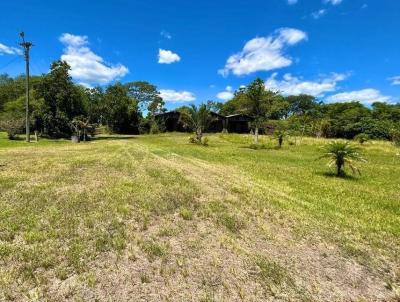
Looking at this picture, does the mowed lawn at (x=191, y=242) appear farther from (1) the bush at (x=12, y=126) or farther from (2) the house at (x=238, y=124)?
A: (2) the house at (x=238, y=124)

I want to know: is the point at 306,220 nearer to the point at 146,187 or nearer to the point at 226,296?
the point at 226,296

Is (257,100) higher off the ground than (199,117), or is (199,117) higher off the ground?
(257,100)

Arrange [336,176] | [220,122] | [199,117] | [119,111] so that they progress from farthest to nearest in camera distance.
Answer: [220,122]
[119,111]
[199,117]
[336,176]

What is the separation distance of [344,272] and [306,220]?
8.80 ft

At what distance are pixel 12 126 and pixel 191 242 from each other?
40.0 metres

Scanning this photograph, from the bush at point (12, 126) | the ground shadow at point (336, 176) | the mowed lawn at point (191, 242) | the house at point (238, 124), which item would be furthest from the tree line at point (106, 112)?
the mowed lawn at point (191, 242)

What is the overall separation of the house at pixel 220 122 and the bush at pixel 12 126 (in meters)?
25.6

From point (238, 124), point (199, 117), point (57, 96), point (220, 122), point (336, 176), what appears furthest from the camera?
point (238, 124)

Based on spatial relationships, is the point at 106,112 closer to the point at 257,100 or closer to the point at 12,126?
the point at 12,126

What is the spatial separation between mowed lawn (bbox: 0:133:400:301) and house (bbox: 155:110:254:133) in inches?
1943

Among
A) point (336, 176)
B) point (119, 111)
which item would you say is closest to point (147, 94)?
point (119, 111)

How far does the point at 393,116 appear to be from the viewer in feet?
237

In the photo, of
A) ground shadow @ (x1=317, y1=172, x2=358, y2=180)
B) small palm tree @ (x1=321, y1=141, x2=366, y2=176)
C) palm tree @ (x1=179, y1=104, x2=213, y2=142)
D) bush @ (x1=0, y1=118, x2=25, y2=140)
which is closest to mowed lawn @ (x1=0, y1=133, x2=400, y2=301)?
ground shadow @ (x1=317, y1=172, x2=358, y2=180)

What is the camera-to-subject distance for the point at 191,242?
246 inches
